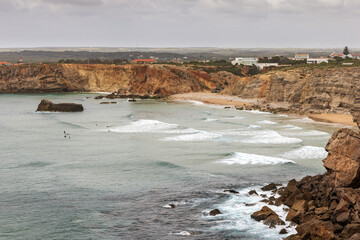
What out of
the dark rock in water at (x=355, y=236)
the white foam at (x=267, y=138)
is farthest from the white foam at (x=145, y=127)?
the dark rock in water at (x=355, y=236)

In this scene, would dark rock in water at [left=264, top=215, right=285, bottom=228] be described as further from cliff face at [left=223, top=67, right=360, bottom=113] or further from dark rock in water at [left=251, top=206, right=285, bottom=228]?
cliff face at [left=223, top=67, right=360, bottom=113]

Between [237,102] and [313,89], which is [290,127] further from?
[237,102]

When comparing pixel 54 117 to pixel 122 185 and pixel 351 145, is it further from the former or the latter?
pixel 351 145

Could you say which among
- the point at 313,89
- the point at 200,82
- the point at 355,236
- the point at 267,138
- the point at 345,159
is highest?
the point at 345,159

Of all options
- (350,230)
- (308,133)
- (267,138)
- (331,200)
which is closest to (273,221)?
(331,200)

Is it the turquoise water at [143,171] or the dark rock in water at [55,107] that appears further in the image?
the dark rock in water at [55,107]

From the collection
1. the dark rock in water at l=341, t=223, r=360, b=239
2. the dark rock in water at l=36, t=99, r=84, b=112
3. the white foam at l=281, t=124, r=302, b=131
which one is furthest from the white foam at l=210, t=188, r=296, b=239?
the dark rock in water at l=36, t=99, r=84, b=112

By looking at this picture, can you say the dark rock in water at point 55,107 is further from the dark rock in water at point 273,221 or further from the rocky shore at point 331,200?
the dark rock in water at point 273,221
